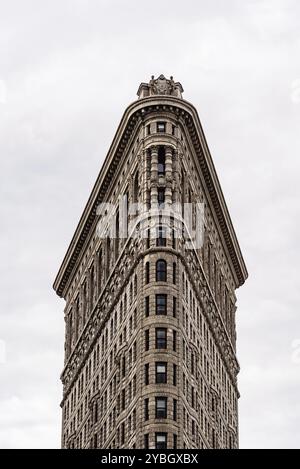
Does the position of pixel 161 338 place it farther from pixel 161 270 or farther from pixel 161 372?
pixel 161 270

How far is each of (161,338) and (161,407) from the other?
8607mm

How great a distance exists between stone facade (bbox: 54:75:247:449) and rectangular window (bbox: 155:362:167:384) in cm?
11

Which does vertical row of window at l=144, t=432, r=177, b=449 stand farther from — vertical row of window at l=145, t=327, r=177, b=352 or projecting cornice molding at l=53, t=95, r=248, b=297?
projecting cornice molding at l=53, t=95, r=248, b=297

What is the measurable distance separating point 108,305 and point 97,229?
18127 mm

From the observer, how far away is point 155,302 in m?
161

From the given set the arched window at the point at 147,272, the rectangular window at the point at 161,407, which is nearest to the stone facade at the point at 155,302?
the rectangular window at the point at 161,407

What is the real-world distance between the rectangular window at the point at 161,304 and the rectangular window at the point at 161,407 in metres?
10.8

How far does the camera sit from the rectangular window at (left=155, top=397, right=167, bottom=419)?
154 meters

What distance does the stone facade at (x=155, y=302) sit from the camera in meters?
158

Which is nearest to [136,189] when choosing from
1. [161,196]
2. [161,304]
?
[161,196]

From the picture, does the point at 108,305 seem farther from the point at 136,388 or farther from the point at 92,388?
the point at 136,388

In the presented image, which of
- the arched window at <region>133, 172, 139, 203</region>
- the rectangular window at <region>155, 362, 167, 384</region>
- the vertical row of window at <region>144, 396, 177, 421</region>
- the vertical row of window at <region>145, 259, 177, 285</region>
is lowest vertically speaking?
the vertical row of window at <region>144, 396, 177, 421</region>

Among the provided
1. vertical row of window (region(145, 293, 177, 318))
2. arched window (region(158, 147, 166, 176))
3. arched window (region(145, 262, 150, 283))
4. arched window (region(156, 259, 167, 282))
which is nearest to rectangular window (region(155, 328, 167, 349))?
vertical row of window (region(145, 293, 177, 318))

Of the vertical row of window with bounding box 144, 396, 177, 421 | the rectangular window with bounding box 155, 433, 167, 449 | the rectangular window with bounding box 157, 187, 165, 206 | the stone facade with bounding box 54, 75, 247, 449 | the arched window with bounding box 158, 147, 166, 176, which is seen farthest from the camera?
the arched window with bounding box 158, 147, 166, 176
